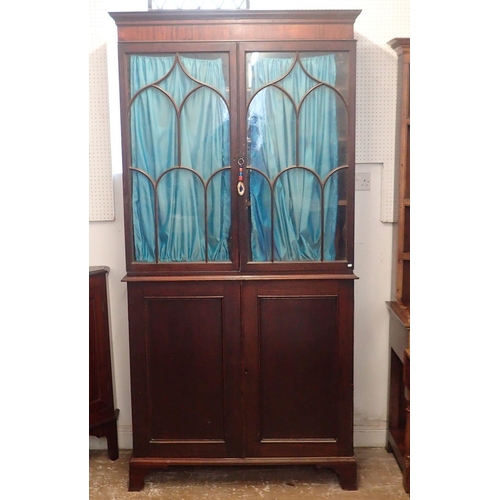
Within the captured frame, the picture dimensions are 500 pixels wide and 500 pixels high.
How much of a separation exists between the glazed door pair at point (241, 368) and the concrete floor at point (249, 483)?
0.17 meters

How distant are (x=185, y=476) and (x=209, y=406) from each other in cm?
43

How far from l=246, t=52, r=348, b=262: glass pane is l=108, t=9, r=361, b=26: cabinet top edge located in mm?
137

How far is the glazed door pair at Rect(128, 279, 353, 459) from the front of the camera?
2.48 metres

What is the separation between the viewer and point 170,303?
2.49 m

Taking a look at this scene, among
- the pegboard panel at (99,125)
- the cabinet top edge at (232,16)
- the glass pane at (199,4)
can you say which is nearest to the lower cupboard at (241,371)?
the pegboard panel at (99,125)

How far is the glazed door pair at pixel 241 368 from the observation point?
2.48m

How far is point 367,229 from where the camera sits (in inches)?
112

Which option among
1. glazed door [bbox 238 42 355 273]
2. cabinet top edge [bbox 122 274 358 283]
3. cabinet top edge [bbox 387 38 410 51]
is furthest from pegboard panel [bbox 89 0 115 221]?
cabinet top edge [bbox 387 38 410 51]

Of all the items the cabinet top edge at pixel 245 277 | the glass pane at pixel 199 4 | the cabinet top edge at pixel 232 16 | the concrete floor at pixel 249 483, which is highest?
the glass pane at pixel 199 4

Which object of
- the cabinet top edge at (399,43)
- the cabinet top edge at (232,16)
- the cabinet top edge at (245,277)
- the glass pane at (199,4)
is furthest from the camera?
the glass pane at (199,4)

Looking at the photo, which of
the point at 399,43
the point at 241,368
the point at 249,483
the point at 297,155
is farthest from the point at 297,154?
the point at 249,483

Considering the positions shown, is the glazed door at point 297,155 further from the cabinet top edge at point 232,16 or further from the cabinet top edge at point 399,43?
the cabinet top edge at point 399,43
